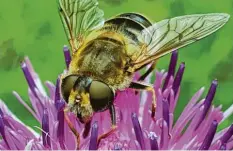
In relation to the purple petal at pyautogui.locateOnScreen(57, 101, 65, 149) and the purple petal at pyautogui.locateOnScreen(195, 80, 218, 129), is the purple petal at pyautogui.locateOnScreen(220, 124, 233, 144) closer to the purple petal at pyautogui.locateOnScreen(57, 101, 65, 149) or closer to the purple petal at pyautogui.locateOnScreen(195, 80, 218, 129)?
the purple petal at pyautogui.locateOnScreen(195, 80, 218, 129)

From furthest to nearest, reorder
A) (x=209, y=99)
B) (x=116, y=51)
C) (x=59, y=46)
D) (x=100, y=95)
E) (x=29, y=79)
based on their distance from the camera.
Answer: (x=59, y=46) < (x=29, y=79) < (x=209, y=99) < (x=116, y=51) < (x=100, y=95)

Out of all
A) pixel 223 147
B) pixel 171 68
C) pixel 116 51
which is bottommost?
pixel 223 147

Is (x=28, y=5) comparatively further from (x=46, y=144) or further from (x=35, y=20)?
(x=46, y=144)

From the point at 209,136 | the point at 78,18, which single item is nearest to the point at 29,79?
the point at 78,18

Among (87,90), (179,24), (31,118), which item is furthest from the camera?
(31,118)

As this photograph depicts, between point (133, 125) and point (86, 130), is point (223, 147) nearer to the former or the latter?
point (133, 125)

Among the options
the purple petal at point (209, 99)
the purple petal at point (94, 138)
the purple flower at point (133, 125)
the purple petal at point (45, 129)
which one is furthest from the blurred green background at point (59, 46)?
the purple petal at point (94, 138)

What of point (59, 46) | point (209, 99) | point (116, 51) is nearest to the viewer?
point (116, 51)

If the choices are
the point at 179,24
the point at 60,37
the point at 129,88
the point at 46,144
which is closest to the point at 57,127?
the point at 46,144
